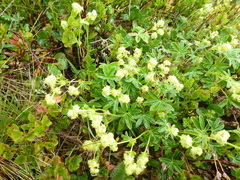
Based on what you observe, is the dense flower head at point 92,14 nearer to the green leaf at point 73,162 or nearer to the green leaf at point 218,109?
the green leaf at point 73,162

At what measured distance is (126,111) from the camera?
62.7 inches

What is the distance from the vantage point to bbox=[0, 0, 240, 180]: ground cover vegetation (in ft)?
4.46

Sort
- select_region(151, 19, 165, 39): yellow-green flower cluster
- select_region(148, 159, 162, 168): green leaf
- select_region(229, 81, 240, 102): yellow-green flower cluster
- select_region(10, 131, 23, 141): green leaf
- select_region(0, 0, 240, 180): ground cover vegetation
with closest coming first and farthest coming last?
select_region(10, 131, 23, 141): green leaf
select_region(0, 0, 240, 180): ground cover vegetation
select_region(229, 81, 240, 102): yellow-green flower cluster
select_region(148, 159, 162, 168): green leaf
select_region(151, 19, 165, 39): yellow-green flower cluster

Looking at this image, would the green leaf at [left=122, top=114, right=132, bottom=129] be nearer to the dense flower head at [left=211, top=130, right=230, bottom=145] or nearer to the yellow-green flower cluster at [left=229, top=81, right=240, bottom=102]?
the dense flower head at [left=211, top=130, right=230, bottom=145]

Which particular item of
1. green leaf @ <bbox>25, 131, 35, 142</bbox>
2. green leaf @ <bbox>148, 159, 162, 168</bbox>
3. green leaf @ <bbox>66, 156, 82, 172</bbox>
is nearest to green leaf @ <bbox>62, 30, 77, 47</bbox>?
green leaf @ <bbox>25, 131, 35, 142</bbox>

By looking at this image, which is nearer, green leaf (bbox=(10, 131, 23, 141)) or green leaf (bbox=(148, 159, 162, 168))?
green leaf (bbox=(10, 131, 23, 141))

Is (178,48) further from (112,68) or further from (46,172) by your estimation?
(46,172)

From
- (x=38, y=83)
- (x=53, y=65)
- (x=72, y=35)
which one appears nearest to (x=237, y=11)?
(x=72, y=35)

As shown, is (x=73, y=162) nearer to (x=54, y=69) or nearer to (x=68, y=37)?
(x=54, y=69)

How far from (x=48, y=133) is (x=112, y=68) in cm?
66

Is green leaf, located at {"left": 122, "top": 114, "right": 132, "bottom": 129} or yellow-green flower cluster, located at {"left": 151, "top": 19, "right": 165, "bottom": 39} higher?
yellow-green flower cluster, located at {"left": 151, "top": 19, "right": 165, "bottom": 39}

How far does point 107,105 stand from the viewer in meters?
1.53

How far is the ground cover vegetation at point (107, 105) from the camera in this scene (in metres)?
1.36

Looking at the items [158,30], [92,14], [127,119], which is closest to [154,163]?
[127,119]
